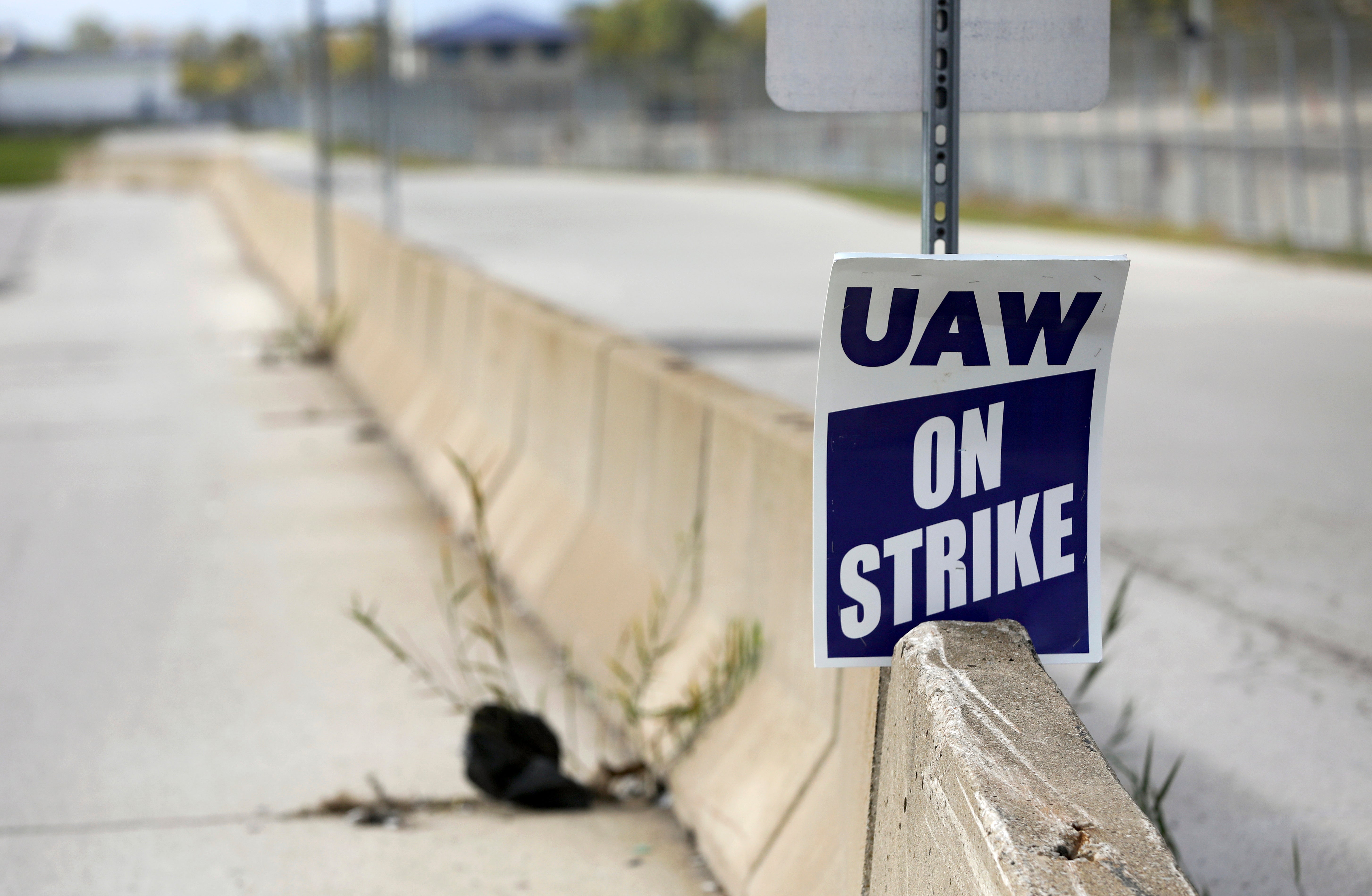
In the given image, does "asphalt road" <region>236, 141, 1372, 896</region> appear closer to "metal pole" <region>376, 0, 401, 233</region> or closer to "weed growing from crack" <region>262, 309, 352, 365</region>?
"metal pole" <region>376, 0, 401, 233</region>

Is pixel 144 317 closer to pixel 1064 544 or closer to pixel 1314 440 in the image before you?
pixel 1314 440

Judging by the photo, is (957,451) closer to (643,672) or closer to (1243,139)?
(643,672)

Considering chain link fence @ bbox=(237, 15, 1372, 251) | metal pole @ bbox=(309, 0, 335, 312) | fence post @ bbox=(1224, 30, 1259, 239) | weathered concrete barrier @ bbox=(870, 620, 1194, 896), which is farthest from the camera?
fence post @ bbox=(1224, 30, 1259, 239)

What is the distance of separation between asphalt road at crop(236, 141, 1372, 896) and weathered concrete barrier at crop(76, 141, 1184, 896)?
41.6 inches

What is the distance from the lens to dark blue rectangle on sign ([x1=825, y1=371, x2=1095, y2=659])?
2848 mm

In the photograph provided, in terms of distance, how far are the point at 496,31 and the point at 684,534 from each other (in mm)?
152756

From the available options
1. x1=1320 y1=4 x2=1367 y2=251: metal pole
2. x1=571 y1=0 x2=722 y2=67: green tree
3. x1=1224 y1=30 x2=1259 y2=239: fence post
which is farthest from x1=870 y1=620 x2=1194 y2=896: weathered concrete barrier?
x1=571 y1=0 x2=722 y2=67: green tree

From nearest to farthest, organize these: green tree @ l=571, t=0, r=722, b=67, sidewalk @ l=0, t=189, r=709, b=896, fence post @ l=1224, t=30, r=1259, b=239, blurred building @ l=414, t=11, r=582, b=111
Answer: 1. sidewalk @ l=0, t=189, r=709, b=896
2. fence post @ l=1224, t=30, r=1259, b=239
3. blurred building @ l=414, t=11, r=582, b=111
4. green tree @ l=571, t=0, r=722, b=67

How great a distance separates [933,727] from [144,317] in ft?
56.6

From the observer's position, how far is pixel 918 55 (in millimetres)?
3004

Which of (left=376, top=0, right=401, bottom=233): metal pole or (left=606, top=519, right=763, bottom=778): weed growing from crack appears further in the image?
(left=376, top=0, right=401, bottom=233): metal pole

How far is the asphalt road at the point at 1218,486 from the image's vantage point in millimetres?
4520

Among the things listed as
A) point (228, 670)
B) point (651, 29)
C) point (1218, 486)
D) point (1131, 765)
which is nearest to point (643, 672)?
point (1131, 765)

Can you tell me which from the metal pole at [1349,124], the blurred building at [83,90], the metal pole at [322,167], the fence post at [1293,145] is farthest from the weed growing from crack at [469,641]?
the blurred building at [83,90]
